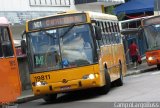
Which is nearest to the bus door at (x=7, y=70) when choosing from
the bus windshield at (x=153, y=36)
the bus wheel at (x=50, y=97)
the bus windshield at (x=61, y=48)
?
the bus windshield at (x=61, y=48)

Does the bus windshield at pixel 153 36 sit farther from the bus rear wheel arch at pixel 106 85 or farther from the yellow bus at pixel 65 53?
the yellow bus at pixel 65 53

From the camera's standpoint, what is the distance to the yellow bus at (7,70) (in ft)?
52.6

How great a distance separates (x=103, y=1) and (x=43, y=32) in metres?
22.1

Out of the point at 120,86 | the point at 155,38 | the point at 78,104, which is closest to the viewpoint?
the point at 78,104

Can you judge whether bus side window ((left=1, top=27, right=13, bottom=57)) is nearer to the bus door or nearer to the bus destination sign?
the bus door

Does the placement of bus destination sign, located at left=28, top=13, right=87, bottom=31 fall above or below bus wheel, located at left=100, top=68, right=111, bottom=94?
above

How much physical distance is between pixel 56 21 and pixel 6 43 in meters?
3.02

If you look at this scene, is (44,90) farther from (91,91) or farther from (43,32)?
(91,91)

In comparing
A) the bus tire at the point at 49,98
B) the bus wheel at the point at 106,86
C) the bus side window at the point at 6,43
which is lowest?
the bus tire at the point at 49,98

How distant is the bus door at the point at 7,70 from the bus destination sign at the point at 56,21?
2433mm

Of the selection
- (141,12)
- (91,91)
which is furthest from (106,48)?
(141,12)

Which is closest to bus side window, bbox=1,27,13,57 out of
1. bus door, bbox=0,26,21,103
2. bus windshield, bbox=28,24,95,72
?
bus door, bbox=0,26,21,103

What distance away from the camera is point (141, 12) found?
4975 centimetres

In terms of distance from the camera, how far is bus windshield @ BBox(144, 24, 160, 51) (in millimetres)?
32750
